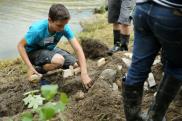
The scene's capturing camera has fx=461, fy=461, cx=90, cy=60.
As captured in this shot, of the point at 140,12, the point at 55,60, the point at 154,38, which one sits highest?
the point at 140,12

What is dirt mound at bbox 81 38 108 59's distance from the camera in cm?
592

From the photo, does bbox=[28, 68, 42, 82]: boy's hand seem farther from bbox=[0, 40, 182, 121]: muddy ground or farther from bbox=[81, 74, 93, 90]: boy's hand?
bbox=[81, 74, 93, 90]: boy's hand

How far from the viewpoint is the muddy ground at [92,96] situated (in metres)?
3.87

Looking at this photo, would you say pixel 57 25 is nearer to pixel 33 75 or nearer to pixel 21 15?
pixel 33 75

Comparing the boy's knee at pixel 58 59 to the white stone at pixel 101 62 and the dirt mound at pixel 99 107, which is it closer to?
the white stone at pixel 101 62

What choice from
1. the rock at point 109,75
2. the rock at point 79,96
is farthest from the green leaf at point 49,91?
the rock at point 109,75

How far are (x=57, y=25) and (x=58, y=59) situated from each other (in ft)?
1.54

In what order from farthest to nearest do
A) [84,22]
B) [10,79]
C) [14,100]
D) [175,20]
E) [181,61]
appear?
[84,22] → [10,79] → [14,100] → [181,61] → [175,20]

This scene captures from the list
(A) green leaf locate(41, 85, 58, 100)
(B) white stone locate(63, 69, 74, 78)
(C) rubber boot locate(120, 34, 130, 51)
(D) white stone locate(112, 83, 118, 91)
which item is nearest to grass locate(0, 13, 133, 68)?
(C) rubber boot locate(120, 34, 130, 51)

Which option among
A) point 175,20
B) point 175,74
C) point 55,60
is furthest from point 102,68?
point 175,20

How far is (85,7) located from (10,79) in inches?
222

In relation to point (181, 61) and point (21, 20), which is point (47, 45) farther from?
point (21, 20)

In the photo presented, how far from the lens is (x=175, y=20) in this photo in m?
2.67

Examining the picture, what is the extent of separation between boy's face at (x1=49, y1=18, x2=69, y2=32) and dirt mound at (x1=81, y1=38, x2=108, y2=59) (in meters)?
1.08
